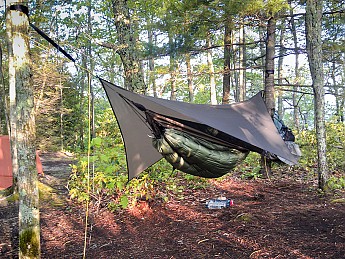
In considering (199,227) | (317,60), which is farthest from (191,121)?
(317,60)

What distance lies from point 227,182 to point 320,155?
1.56 metres

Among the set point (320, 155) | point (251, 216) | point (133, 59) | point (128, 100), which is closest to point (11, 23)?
point (128, 100)

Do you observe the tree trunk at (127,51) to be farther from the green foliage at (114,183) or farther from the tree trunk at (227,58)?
the tree trunk at (227,58)

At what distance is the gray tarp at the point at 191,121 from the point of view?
2273mm

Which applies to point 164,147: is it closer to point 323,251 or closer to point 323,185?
point 323,251

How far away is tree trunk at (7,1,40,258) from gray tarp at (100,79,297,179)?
565 mm

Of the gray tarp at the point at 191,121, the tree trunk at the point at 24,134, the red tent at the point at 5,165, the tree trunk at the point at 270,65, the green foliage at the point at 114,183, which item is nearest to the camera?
the tree trunk at the point at 24,134

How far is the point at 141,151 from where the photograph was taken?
2842mm

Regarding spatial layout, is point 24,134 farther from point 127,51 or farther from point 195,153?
point 127,51

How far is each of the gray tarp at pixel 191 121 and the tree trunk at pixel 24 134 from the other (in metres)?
0.56

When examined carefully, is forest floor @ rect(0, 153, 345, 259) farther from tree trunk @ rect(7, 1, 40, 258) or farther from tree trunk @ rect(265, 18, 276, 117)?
tree trunk @ rect(265, 18, 276, 117)

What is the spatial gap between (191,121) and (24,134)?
3.89ft

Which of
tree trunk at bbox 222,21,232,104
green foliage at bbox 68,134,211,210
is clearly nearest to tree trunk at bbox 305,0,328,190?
tree trunk at bbox 222,21,232,104

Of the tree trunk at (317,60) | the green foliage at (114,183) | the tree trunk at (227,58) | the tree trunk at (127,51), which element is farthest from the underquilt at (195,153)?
the tree trunk at (227,58)
